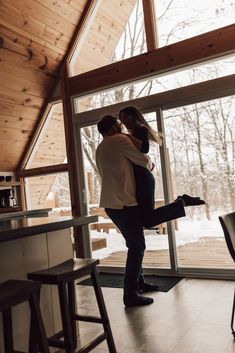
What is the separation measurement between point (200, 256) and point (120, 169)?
1549 millimetres

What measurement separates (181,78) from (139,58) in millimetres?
557

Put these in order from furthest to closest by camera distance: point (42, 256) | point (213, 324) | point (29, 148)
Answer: point (29, 148) → point (213, 324) → point (42, 256)

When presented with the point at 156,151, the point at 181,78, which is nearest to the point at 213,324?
the point at 156,151

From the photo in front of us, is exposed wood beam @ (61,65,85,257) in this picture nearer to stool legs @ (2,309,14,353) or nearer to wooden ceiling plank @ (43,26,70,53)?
wooden ceiling plank @ (43,26,70,53)

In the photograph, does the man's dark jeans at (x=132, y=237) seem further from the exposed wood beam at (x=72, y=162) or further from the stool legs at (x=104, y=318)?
the exposed wood beam at (x=72, y=162)

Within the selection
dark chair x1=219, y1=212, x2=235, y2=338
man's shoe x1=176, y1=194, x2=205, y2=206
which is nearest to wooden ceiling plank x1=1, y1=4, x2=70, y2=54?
man's shoe x1=176, y1=194, x2=205, y2=206

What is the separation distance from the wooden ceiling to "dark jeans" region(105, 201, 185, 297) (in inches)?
89.0

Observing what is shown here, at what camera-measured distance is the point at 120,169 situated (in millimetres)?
2766

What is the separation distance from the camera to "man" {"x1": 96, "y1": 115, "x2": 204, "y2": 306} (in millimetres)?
2707

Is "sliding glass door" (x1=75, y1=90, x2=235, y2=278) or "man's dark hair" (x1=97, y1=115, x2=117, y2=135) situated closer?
"man's dark hair" (x1=97, y1=115, x2=117, y2=135)

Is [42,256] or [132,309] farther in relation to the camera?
[132,309]

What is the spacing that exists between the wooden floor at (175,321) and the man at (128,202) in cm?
21

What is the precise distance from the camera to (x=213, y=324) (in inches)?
92.0

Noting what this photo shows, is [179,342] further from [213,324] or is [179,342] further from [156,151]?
[156,151]
